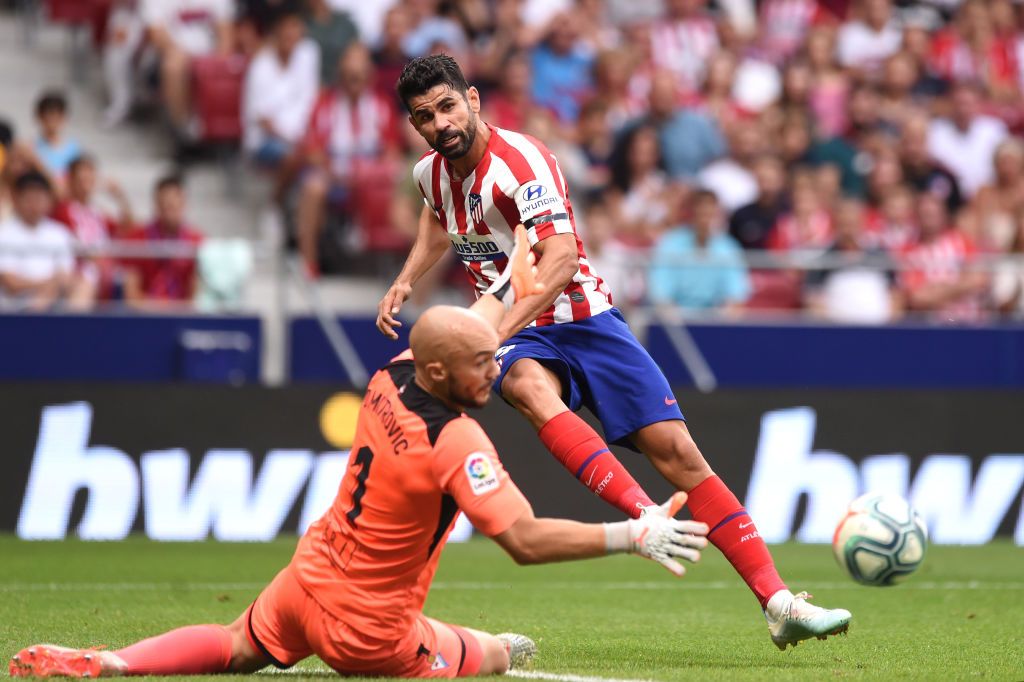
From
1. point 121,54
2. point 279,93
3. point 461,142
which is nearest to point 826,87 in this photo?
point 279,93

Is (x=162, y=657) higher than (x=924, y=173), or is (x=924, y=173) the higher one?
(x=162, y=657)

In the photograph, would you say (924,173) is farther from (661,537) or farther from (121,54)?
(661,537)

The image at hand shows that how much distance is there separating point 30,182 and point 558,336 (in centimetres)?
679

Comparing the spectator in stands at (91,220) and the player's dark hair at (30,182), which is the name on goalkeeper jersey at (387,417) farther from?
the player's dark hair at (30,182)

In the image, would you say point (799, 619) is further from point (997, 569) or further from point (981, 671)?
point (997, 569)

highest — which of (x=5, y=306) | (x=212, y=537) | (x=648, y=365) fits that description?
(x=648, y=365)

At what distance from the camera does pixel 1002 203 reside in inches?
608

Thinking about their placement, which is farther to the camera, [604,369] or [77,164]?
[77,164]

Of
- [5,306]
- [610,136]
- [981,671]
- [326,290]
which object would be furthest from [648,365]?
[610,136]

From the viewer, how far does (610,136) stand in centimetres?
1567

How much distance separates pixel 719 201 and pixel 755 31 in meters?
4.43

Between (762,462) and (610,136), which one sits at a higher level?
(610,136)

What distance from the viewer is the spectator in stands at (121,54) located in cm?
1525

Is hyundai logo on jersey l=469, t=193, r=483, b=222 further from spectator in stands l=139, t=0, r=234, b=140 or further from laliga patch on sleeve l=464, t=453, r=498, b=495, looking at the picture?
spectator in stands l=139, t=0, r=234, b=140
